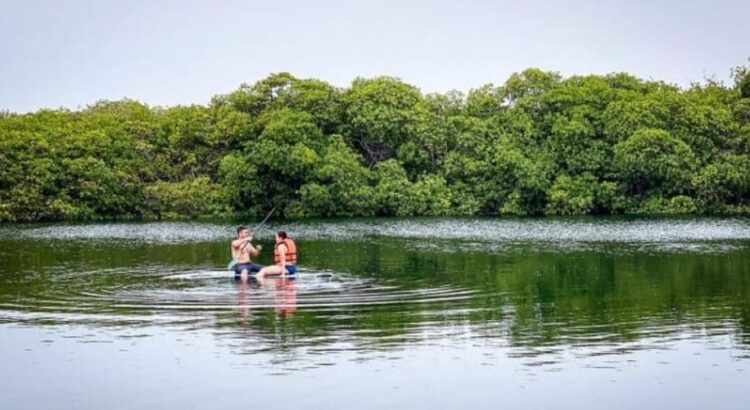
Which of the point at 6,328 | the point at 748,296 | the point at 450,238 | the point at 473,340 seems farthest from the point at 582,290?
the point at 450,238

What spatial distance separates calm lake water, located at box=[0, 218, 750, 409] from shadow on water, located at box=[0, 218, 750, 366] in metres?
0.09

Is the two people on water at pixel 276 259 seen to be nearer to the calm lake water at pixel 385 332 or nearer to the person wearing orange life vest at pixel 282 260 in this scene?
the person wearing orange life vest at pixel 282 260

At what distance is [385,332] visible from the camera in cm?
2116

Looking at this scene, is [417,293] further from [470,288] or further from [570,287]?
[570,287]

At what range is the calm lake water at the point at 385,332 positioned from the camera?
1659 cm

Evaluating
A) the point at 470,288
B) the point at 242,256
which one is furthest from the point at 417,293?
the point at 242,256

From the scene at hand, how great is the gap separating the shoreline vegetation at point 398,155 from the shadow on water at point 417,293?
25.4 m

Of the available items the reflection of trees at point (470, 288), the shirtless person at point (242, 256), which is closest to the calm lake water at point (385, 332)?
the reflection of trees at point (470, 288)

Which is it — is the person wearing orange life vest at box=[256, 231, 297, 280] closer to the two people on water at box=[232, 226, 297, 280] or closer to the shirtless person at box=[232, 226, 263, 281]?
the two people on water at box=[232, 226, 297, 280]

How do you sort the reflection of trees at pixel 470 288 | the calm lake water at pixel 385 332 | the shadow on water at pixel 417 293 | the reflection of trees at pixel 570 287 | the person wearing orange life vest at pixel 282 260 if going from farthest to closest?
the person wearing orange life vest at pixel 282 260 → the reflection of trees at pixel 570 287 → the reflection of trees at pixel 470 288 → the shadow on water at pixel 417 293 → the calm lake water at pixel 385 332

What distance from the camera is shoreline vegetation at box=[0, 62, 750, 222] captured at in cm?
7450

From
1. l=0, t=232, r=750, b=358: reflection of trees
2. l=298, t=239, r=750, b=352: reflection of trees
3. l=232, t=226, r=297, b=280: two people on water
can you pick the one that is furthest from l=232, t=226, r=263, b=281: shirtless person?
l=298, t=239, r=750, b=352: reflection of trees

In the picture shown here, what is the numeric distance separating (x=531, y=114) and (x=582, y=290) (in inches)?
2056

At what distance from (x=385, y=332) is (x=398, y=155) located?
58.9 metres
